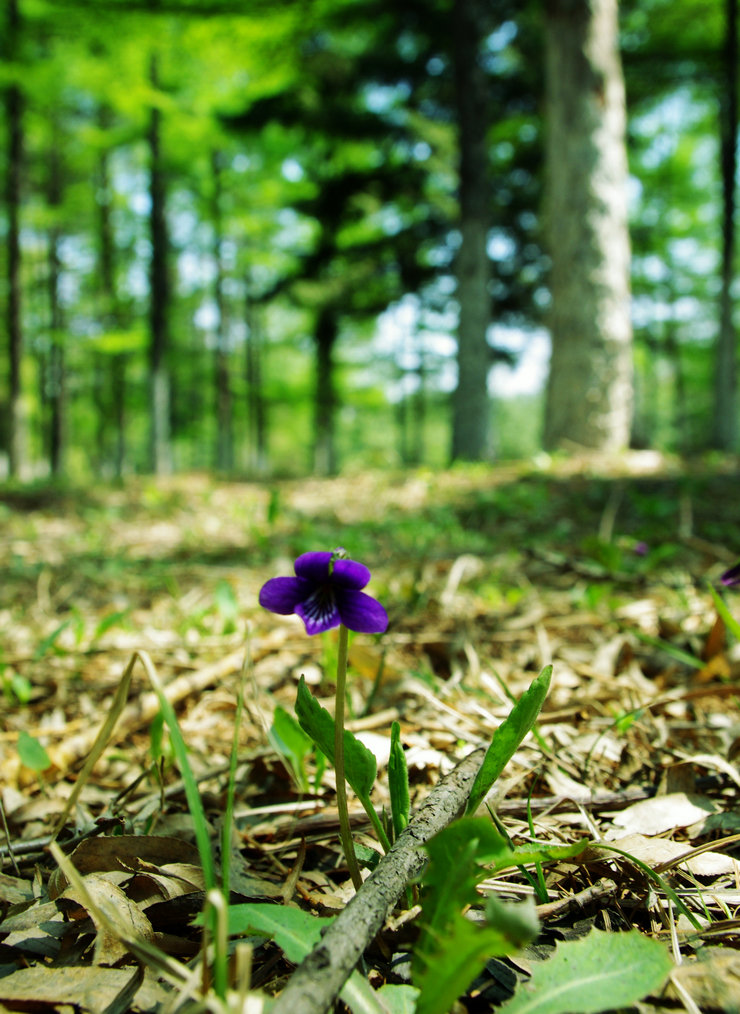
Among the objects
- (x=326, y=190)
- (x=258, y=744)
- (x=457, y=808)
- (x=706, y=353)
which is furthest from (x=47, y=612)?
(x=706, y=353)

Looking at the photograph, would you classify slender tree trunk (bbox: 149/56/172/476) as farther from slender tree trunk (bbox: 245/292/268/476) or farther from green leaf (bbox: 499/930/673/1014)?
green leaf (bbox: 499/930/673/1014)

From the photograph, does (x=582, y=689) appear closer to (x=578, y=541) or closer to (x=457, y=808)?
(x=457, y=808)

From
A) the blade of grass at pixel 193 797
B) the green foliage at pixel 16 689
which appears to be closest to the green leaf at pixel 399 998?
the blade of grass at pixel 193 797

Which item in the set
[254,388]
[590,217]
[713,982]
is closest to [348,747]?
[713,982]

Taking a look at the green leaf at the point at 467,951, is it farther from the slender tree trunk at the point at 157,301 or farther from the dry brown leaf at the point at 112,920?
the slender tree trunk at the point at 157,301

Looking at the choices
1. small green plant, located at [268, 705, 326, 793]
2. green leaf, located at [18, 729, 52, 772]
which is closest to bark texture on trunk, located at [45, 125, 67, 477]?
green leaf, located at [18, 729, 52, 772]

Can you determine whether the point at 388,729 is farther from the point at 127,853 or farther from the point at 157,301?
the point at 157,301

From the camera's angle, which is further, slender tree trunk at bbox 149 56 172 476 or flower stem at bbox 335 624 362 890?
slender tree trunk at bbox 149 56 172 476
